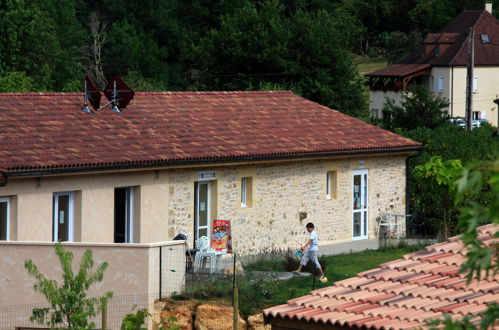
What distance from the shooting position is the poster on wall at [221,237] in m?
25.4

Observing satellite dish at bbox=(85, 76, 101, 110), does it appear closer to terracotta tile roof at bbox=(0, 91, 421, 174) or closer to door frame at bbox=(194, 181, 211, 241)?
terracotta tile roof at bbox=(0, 91, 421, 174)

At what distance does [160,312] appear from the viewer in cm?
2048

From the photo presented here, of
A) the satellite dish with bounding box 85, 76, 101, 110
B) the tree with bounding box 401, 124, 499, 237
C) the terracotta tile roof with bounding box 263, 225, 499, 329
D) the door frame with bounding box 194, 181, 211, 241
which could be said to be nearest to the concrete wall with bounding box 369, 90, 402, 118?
the tree with bounding box 401, 124, 499, 237

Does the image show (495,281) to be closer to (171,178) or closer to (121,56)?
(171,178)

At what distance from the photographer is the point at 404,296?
1199 cm

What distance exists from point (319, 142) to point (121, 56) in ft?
166

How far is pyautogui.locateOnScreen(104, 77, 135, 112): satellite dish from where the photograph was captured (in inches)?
1077

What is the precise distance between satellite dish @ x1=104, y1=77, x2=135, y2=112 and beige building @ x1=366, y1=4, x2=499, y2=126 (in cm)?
5049

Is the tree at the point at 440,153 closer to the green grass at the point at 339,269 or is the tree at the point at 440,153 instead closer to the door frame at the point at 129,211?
the green grass at the point at 339,269

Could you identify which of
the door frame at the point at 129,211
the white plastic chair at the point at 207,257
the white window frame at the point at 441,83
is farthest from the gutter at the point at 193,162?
the white window frame at the point at 441,83

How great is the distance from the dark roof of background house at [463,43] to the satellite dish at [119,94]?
172ft

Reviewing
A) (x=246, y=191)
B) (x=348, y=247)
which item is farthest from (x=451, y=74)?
(x=246, y=191)

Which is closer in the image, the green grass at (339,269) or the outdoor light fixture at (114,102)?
the green grass at (339,269)

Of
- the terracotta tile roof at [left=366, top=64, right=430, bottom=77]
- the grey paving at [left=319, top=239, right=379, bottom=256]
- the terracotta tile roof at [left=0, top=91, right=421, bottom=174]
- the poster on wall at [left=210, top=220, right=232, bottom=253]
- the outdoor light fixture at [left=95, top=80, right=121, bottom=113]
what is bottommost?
the grey paving at [left=319, top=239, right=379, bottom=256]
